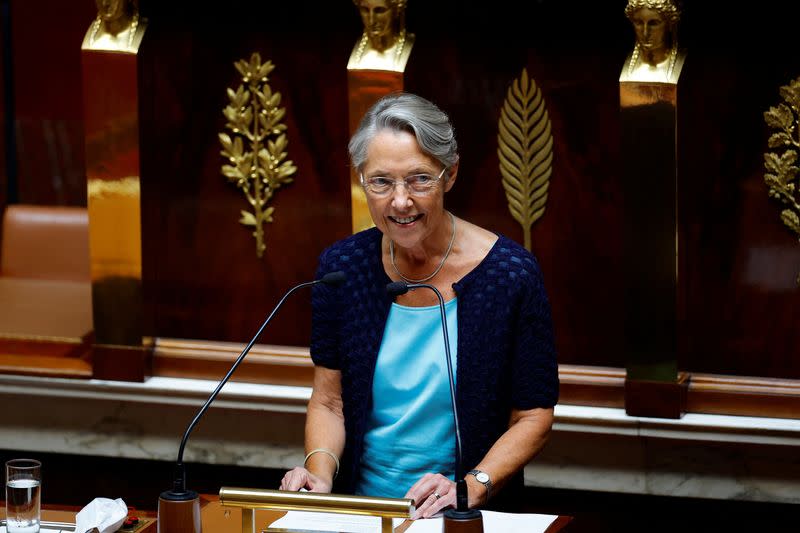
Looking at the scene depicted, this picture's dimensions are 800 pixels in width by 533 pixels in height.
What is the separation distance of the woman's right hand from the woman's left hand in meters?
0.23

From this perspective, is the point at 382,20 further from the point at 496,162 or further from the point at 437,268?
the point at 437,268

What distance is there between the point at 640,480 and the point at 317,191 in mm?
1188

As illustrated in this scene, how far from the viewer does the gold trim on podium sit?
6.73ft

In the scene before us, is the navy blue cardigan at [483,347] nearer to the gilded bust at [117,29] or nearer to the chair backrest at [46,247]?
the gilded bust at [117,29]

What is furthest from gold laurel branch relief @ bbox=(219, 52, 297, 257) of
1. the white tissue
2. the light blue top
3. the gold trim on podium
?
the gold trim on podium

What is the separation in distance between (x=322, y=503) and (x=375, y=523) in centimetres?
15

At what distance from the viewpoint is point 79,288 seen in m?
4.40

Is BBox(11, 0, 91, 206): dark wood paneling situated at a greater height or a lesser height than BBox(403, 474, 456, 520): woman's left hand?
greater

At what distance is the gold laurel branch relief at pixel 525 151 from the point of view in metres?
3.50

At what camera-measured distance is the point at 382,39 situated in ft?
11.5

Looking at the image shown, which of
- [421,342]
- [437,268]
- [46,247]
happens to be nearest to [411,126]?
[437,268]

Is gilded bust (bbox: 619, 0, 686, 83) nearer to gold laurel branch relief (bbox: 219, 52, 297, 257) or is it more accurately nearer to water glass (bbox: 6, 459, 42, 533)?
gold laurel branch relief (bbox: 219, 52, 297, 257)

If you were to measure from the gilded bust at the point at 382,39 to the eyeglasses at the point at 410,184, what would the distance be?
1007 millimetres

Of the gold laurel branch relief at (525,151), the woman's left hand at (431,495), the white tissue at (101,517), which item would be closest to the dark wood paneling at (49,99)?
the gold laurel branch relief at (525,151)
